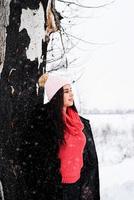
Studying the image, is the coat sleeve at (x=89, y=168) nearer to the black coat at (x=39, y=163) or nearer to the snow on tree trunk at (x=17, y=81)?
the black coat at (x=39, y=163)

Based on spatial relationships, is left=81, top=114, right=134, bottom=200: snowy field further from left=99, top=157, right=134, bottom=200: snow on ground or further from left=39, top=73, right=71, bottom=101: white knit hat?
left=39, top=73, right=71, bottom=101: white knit hat

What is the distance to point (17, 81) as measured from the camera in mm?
4082

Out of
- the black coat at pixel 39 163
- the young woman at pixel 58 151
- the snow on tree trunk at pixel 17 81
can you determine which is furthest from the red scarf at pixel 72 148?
the snow on tree trunk at pixel 17 81

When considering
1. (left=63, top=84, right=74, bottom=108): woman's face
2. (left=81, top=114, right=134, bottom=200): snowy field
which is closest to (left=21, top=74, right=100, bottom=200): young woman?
(left=63, top=84, right=74, bottom=108): woman's face

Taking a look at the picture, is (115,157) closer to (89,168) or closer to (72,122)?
(89,168)

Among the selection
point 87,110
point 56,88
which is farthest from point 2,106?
point 87,110

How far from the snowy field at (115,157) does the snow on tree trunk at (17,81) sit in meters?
6.16

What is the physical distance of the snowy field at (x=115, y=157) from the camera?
1108 cm

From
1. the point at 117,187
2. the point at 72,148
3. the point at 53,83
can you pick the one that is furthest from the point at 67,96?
the point at 117,187

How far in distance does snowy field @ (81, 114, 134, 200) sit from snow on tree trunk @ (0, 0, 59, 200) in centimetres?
616

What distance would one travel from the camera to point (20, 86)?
4.10m

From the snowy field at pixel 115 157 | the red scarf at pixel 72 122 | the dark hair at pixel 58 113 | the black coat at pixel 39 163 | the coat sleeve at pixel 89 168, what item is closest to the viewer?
the black coat at pixel 39 163

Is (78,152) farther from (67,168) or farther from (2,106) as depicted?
(2,106)

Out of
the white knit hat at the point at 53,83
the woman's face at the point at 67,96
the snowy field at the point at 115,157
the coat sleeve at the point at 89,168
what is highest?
the white knit hat at the point at 53,83
